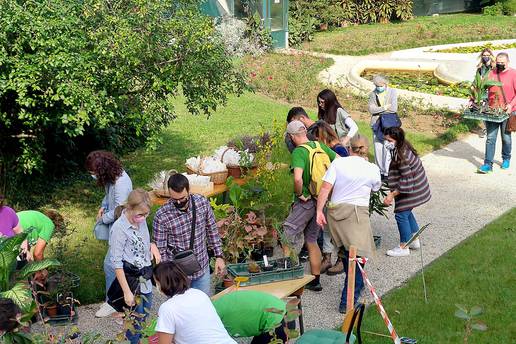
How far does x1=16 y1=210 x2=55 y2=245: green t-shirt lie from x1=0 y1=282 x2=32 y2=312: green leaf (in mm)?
1190

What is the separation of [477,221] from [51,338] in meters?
6.32

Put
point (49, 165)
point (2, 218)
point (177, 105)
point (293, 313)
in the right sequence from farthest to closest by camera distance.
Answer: point (177, 105) → point (49, 165) → point (2, 218) → point (293, 313)

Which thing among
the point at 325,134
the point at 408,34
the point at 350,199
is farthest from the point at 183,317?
the point at 408,34

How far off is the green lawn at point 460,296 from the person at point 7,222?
3045 mm

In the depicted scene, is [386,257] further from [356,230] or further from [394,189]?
[356,230]

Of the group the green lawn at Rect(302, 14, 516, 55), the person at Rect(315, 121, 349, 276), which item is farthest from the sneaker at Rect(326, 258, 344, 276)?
the green lawn at Rect(302, 14, 516, 55)

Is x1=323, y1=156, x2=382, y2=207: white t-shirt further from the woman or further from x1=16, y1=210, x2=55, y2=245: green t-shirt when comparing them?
x1=16, y1=210, x2=55, y2=245: green t-shirt

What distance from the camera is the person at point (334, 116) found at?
8945 mm

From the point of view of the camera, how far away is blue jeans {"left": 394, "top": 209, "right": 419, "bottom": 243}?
839cm

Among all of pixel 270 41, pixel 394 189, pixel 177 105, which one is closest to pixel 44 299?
pixel 394 189

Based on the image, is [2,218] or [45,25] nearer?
[2,218]

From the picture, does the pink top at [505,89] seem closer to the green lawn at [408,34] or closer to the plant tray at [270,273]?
the plant tray at [270,273]

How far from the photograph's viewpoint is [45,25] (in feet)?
26.5

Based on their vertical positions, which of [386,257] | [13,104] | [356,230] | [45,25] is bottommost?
[386,257]
